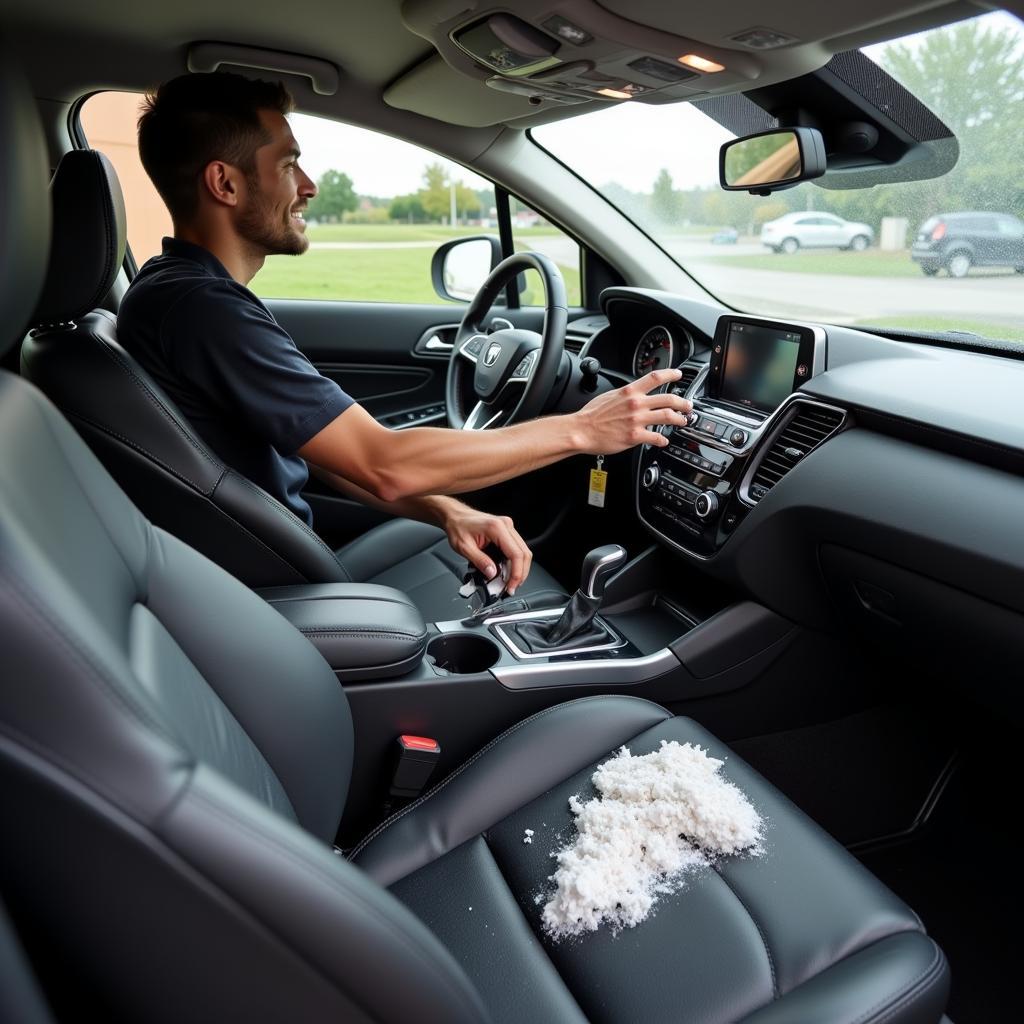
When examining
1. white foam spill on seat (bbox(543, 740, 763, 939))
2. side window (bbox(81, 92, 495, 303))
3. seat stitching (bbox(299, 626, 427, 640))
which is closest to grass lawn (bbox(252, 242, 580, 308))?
side window (bbox(81, 92, 495, 303))

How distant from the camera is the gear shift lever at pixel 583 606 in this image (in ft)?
6.59

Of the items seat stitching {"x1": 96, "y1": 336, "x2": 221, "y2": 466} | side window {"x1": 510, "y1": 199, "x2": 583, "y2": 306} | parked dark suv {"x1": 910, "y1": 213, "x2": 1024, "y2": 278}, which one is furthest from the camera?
side window {"x1": 510, "y1": 199, "x2": 583, "y2": 306}

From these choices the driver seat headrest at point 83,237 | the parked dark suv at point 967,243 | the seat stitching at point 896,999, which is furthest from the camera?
the parked dark suv at point 967,243

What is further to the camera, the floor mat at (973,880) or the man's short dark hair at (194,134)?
the man's short dark hair at (194,134)

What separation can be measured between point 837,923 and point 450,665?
0.98 meters

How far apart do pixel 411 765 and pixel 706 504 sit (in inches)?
33.0

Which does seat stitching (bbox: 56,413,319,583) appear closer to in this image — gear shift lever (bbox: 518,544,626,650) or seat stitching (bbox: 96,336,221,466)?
seat stitching (bbox: 96,336,221,466)

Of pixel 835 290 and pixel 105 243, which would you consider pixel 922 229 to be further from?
pixel 105 243

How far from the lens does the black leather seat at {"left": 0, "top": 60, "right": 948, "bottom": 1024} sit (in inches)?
25.0

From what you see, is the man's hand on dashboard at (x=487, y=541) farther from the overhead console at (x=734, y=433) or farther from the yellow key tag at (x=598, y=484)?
the yellow key tag at (x=598, y=484)

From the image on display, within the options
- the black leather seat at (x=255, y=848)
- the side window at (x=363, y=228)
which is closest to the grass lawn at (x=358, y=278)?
the side window at (x=363, y=228)

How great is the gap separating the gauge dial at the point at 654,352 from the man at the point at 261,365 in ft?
2.38

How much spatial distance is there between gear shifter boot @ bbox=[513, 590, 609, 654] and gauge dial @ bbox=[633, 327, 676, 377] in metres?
0.76

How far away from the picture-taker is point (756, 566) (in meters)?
1.92
